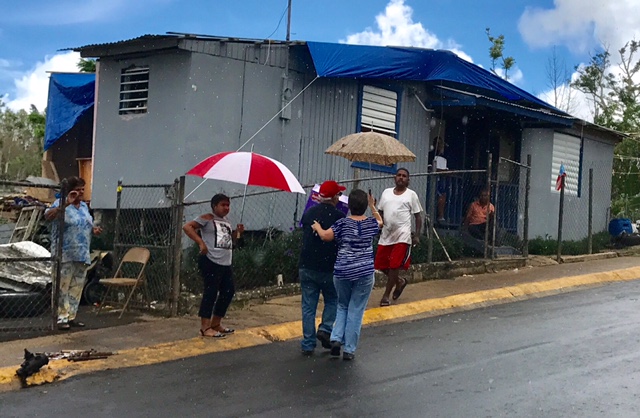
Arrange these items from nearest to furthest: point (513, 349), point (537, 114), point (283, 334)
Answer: point (513, 349)
point (283, 334)
point (537, 114)

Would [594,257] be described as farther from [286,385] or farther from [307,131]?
[286,385]

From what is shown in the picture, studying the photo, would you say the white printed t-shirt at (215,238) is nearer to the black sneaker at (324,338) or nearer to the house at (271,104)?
the black sneaker at (324,338)

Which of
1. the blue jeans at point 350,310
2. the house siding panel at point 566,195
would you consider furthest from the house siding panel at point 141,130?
the house siding panel at point 566,195

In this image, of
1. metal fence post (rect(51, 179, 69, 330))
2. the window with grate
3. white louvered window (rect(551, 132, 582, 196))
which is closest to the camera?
metal fence post (rect(51, 179, 69, 330))

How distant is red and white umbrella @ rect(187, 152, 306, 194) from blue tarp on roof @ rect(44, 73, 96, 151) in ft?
23.9

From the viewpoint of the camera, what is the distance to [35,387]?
6836 millimetres

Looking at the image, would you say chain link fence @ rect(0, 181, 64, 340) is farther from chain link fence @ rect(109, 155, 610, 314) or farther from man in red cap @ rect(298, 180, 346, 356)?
man in red cap @ rect(298, 180, 346, 356)

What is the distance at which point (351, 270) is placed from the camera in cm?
776

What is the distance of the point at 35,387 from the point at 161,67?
6.86m

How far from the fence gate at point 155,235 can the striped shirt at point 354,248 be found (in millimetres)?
2723

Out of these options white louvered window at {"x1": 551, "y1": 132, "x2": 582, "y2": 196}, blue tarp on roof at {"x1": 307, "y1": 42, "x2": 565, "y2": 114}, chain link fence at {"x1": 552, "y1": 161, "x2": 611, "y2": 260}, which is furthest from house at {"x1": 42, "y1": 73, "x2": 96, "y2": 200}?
white louvered window at {"x1": 551, "y1": 132, "x2": 582, "y2": 196}

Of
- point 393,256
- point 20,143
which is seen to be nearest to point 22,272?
point 393,256

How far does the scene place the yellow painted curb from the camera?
23.5 ft

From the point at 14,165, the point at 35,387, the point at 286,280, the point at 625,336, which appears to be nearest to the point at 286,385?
the point at 35,387
